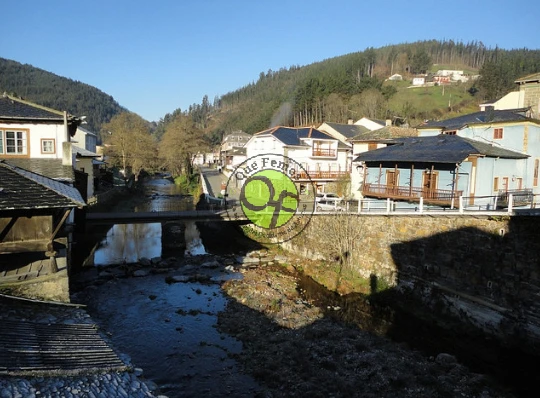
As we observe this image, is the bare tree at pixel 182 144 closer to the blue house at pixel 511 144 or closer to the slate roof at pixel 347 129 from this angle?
the slate roof at pixel 347 129

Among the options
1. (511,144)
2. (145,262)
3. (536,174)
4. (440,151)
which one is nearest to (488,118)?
(511,144)

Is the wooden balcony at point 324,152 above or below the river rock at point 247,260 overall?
above

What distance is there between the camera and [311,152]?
139 feet

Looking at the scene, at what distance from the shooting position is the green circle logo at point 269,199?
28.9m

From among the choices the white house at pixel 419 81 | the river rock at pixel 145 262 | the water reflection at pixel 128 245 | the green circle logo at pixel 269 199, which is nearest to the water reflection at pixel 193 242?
the water reflection at pixel 128 245

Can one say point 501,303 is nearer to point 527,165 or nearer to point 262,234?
point 527,165

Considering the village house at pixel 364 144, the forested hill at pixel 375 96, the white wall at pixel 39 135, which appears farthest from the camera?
the forested hill at pixel 375 96

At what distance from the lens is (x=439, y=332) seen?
15570mm

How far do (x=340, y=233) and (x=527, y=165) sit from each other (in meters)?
14.8

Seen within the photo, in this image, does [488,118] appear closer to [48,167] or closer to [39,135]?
[48,167]

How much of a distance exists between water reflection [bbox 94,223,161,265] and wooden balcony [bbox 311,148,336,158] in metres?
18.9

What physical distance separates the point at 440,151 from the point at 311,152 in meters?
20.0

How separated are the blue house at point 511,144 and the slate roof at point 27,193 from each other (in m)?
21.7

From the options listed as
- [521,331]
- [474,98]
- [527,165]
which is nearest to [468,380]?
[521,331]
